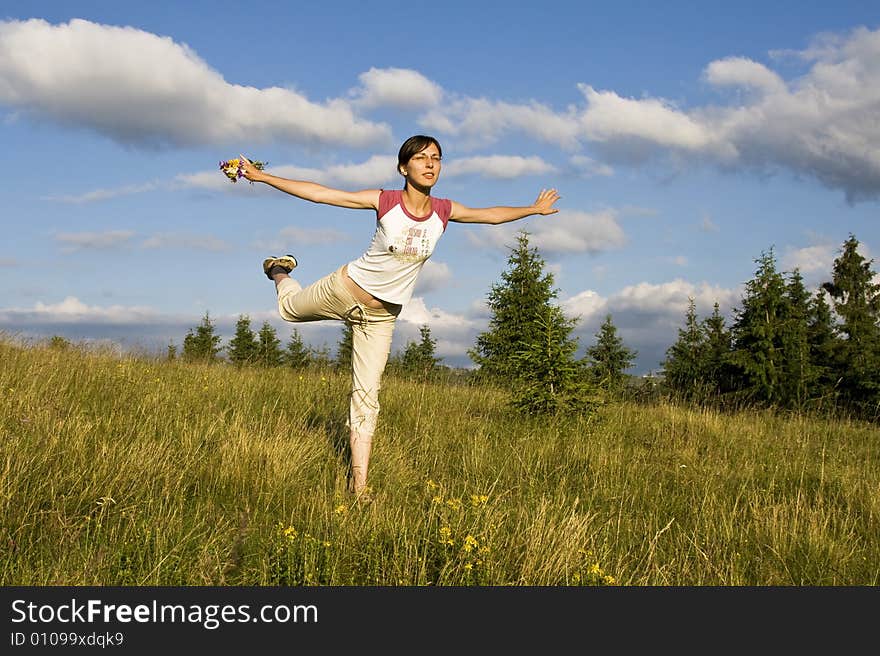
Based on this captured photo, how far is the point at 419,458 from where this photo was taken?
6.49 meters

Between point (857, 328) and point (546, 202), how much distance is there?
2787 centimetres

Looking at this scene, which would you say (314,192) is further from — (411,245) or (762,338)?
(762,338)

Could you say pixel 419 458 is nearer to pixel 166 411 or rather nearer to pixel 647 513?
pixel 647 513

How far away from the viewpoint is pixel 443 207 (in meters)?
5.46

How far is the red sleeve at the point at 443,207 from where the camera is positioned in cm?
541

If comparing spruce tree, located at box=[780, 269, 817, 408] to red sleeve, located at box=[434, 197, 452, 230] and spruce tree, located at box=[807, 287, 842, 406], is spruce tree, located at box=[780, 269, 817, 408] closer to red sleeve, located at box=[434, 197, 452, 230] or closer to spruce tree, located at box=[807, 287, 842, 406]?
spruce tree, located at box=[807, 287, 842, 406]

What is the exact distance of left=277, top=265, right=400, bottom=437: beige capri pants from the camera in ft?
18.0

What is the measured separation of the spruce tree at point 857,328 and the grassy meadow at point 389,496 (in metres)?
15.7

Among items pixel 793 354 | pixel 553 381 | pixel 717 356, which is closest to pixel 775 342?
pixel 793 354

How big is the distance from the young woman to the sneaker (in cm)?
61

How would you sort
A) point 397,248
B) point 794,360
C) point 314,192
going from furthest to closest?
point 794,360 < point 397,248 < point 314,192

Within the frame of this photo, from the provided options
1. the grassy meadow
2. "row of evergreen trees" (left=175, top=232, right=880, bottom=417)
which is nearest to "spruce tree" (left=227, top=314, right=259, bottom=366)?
"row of evergreen trees" (left=175, top=232, right=880, bottom=417)

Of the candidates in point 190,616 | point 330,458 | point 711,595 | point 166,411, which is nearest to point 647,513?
point 711,595

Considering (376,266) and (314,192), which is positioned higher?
(314,192)
